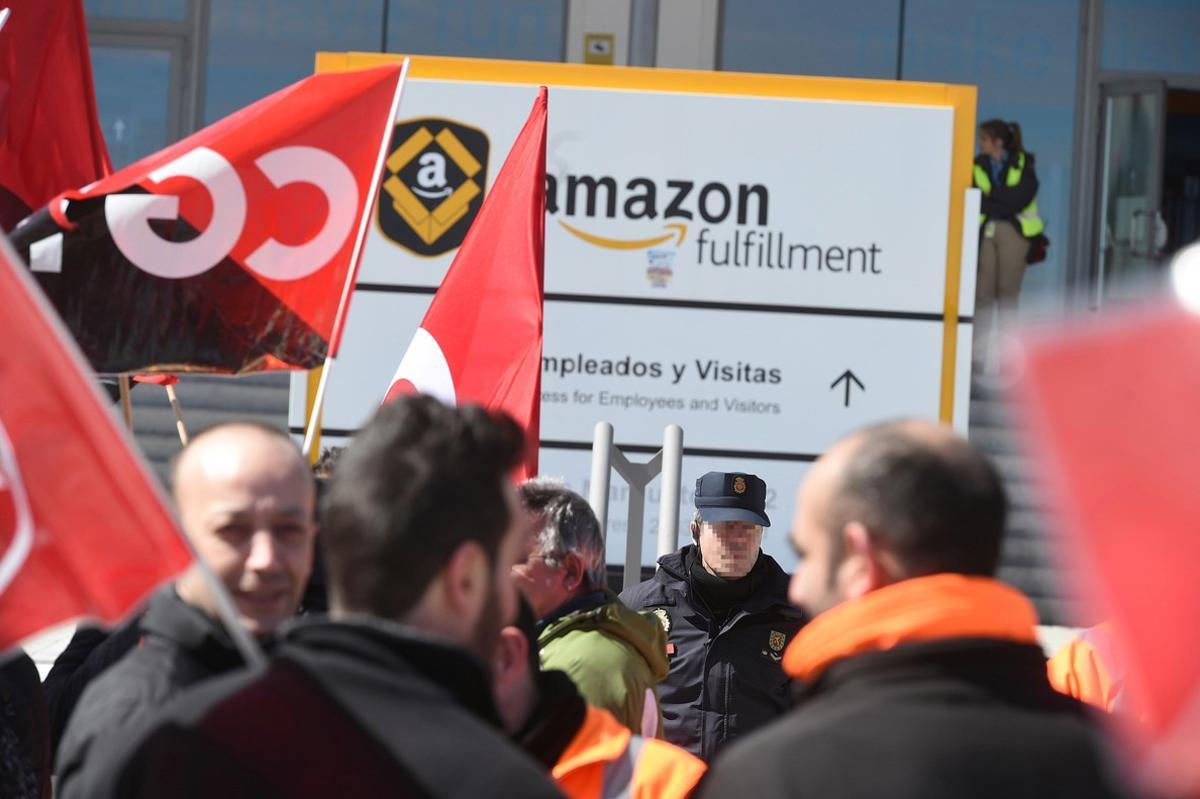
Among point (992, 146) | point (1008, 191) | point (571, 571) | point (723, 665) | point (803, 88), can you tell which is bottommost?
point (723, 665)

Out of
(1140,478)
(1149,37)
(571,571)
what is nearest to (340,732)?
(1140,478)

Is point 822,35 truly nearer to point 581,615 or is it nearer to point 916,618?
point 581,615

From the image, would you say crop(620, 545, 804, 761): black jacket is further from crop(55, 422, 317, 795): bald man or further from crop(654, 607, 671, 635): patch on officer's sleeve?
crop(55, 422, 317, 795): bald man

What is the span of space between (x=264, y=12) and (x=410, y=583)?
44.8ft

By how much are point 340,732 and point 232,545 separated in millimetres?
780

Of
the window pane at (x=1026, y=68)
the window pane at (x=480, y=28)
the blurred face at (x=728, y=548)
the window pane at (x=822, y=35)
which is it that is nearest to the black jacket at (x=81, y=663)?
the blurred face at (x=728, y=548)

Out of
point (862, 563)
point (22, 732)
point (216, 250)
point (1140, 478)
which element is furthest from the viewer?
point (216, 250)

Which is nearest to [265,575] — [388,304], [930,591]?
[930,591]

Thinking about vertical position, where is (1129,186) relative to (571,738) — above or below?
above

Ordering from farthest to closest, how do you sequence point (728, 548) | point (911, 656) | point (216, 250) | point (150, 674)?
point (728, 548) → point (216, 250) → point (150, 674) → point (911, 656)

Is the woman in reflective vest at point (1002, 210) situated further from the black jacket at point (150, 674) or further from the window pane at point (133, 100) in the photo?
the black jacket at point (150, 674)

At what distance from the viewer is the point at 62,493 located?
92.8 inches

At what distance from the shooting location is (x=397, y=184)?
348 inches

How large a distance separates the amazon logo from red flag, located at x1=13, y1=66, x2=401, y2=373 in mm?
3924
